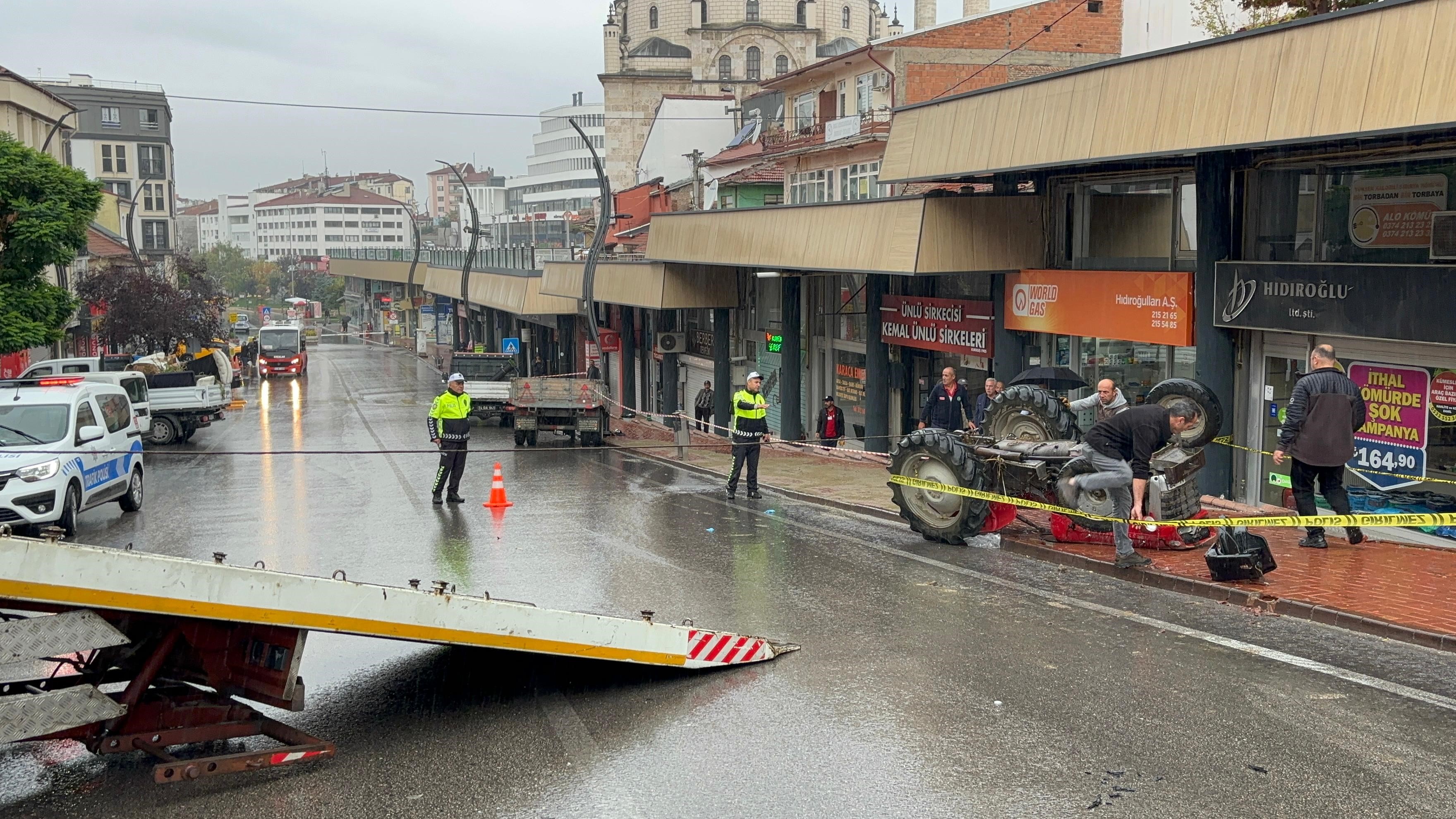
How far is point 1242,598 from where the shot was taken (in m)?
9.99

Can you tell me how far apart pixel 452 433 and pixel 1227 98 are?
10.7 m

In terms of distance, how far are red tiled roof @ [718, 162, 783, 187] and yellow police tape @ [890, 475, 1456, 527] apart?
3021 centimetres

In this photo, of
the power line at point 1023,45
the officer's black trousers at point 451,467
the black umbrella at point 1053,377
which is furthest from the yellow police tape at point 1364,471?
the power line at point 1023,45

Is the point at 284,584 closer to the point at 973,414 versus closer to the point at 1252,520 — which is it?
the point at 1252,520

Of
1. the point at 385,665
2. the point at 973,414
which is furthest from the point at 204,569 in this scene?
the point at 973,414

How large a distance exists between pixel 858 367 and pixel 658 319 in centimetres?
1258

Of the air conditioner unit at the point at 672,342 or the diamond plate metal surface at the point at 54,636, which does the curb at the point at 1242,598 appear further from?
the air conditioner unit at the point at 672,342

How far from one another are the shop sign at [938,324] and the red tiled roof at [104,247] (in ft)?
160

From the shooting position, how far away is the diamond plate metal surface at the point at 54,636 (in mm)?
6203

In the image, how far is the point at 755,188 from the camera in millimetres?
42781

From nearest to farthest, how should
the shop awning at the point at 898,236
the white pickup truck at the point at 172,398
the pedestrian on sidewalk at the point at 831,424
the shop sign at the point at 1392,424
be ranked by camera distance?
the shop sign at the point at 1392,424
the shop awning at the point at 898,236
the pedestrian on sidewalk at the point at 831,424
the white pickup truck at the point at 172,398

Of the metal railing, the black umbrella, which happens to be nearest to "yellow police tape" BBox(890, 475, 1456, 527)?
the black umbrella

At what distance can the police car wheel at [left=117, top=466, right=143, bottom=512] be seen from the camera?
17.8 meters

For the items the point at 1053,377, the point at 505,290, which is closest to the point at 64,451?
the point at 1053,377
